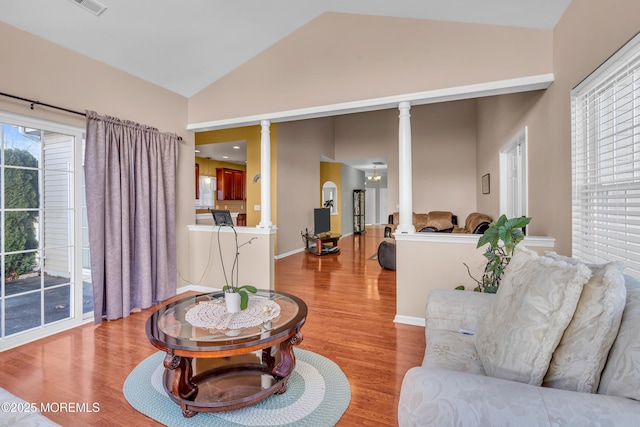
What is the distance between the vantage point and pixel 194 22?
10.4ft

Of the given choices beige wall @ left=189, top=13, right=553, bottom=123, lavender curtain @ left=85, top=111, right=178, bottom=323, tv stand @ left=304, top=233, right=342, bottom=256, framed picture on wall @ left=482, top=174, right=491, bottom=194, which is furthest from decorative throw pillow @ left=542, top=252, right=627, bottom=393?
tv stand @ left=304, top=233, right=342, bottom=256

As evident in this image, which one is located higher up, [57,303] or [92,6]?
[92,6]

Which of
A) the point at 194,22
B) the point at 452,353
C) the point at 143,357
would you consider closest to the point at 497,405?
the point at 452,353

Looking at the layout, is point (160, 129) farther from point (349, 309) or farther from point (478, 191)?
point (478, 191)

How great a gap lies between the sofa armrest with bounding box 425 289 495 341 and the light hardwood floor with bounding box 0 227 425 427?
0.55 metres

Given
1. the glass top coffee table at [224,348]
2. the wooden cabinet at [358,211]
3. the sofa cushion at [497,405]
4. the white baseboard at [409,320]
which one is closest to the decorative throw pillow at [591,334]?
the sofa cushion at [497,405]

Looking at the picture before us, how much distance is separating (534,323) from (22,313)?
153 inches

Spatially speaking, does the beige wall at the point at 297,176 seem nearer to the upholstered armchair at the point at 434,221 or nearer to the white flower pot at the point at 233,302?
the upholstered armchair at the point at 434,221

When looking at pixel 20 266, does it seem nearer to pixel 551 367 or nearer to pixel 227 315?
pixel 227 315

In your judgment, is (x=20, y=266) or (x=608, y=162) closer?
(x=608, y=162)

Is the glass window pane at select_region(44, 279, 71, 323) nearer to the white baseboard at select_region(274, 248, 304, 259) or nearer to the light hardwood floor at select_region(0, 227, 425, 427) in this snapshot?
the light hardwood floor at select_region(0, 227, 425, 427)

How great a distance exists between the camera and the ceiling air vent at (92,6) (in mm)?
→ 2624

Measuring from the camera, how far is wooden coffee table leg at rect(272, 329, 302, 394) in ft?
6.49

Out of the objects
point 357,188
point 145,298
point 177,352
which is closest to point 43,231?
point 145,298
